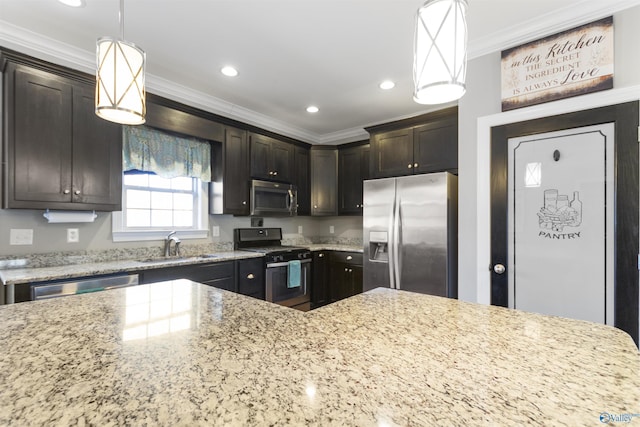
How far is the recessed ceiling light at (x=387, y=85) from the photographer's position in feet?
9.74

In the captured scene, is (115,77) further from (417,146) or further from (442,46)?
(417,146)

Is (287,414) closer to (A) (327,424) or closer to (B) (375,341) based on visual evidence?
(A) (327,424)

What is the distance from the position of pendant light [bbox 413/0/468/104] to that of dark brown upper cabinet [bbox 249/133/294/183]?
293 cm

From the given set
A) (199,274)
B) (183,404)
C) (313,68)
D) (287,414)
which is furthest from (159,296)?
(313,68)

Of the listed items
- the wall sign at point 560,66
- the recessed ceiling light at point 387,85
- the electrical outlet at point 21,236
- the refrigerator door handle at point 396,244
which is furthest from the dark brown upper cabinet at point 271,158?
the wall sign at point 560,66

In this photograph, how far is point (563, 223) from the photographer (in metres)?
1.98

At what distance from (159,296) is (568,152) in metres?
2.50

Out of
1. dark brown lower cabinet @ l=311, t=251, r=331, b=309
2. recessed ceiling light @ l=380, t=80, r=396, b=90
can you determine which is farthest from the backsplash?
recessed ceiling light @ l=380, t=80, r=396, b=90

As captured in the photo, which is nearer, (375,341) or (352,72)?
(375,341)

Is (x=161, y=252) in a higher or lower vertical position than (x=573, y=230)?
lower

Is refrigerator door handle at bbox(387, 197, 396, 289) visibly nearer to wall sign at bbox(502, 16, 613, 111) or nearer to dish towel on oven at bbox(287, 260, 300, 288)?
dish towel on oven at bbox(287, 260, 300, 288)

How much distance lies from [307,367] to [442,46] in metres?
0.97

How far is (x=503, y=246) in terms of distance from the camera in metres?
2.20

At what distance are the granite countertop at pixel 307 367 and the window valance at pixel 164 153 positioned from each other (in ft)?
6.57
